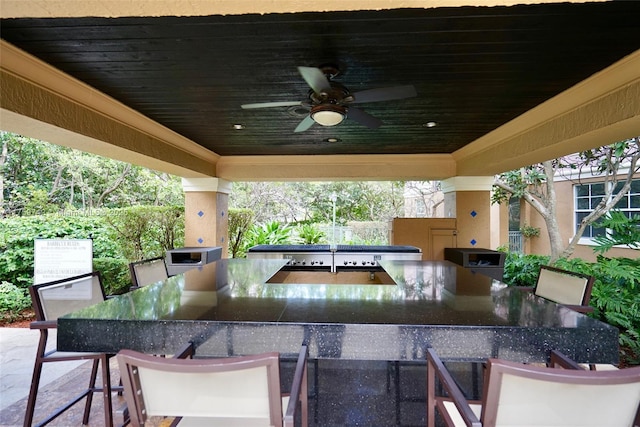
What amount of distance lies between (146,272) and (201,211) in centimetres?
293

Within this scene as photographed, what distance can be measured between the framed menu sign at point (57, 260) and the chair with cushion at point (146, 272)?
131 centimetres

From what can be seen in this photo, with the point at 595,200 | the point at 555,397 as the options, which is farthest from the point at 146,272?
the point at 595,200

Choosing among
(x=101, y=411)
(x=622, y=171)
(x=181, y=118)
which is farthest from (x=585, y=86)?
(x=622, y=171)

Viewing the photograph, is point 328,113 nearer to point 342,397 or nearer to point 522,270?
point 342,397

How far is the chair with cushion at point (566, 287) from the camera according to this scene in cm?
188

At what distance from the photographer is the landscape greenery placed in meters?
3.18

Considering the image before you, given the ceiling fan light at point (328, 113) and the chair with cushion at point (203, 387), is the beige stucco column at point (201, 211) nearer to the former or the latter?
the ceiling fan light at point (328, 113)

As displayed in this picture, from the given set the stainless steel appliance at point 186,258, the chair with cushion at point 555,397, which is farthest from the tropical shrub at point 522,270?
the stainless steel appliance at point 186,258

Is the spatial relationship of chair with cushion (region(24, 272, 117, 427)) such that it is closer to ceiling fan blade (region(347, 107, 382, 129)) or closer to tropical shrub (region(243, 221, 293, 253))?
ceiling fan blade (region(347, 107, 382, 129))

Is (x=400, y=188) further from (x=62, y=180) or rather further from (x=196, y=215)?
(x=62, y=180)

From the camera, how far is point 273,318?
4.34ft

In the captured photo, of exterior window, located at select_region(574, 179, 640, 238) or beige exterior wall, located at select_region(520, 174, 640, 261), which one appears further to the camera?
beige exterior wall, located at select_region(520, 174, 640, 261)

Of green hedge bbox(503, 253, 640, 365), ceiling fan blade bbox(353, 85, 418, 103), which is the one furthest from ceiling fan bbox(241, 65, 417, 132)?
green hedge bbox(503, 253, 640, 365)

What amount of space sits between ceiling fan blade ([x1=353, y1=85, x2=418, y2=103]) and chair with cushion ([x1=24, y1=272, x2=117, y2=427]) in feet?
7.08
